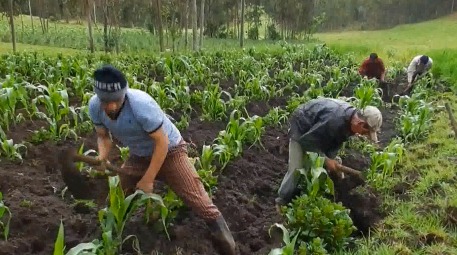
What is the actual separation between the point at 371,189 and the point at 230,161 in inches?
60.1

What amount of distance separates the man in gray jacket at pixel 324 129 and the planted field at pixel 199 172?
19cm

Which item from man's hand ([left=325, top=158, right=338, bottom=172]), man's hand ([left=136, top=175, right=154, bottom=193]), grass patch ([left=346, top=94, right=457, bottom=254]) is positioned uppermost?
man's hand ([left=136, top=175, right=154, bottom=193])

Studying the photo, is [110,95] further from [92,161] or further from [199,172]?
[199,172]

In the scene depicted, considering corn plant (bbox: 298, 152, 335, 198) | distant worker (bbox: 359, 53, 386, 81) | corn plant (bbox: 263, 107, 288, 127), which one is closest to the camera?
corn plant (bbox: 298, 152, 335, 198)

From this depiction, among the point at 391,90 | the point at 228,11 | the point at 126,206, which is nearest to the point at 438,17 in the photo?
the point at 228,11

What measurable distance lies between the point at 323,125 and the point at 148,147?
166 centimetres

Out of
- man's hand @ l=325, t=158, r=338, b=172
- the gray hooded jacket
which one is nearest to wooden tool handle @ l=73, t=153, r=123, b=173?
the gray hooded jacket

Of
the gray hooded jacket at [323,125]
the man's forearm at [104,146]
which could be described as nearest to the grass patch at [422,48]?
the gray hooded jacket at [323,125]

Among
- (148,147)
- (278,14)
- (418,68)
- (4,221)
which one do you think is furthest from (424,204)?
(278,14)

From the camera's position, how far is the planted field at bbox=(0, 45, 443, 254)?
3.91m

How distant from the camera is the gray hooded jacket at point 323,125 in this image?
4586mm

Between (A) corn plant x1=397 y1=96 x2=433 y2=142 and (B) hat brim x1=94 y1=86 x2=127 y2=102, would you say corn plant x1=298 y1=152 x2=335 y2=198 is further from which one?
(A) corn plant x1=397 y1=96 x2=433 y2=142

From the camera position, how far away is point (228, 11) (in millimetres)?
34812

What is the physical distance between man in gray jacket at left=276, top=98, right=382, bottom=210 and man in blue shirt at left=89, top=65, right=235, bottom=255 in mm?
1173
